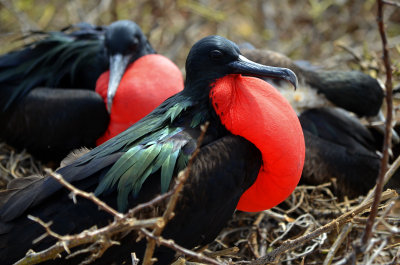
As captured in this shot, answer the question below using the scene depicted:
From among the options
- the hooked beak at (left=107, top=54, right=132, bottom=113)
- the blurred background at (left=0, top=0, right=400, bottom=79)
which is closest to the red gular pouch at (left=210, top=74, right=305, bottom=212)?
the hooked beak at (left=107, top=54, right=132, bottom=113)

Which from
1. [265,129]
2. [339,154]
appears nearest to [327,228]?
[265,129]

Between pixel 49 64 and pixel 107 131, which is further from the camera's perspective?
pixel 49 64

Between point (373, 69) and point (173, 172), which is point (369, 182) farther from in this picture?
point (173, 172)

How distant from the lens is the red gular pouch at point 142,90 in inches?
136

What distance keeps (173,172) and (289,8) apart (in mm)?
3699

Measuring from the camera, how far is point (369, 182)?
3.65 m

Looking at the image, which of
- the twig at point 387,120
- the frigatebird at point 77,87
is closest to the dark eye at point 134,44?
the frigatebird at point 77,87

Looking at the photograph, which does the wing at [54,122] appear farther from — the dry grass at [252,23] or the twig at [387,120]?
the twig at [387,120]

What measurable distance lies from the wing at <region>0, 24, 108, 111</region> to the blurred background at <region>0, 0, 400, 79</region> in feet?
2.82

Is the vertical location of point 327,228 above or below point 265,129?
below

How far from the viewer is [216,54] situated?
271 cm

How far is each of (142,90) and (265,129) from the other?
3.78 ft

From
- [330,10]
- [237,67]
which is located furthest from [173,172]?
[330,10]

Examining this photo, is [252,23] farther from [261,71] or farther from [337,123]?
[261,71]
